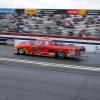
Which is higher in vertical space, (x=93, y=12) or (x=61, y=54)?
(x=93, y=12)

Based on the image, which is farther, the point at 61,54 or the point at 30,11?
the point at 30,11

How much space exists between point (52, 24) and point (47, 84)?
16.7 meters

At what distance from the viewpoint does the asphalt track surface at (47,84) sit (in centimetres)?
788

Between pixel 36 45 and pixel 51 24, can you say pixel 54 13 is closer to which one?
pixel 51 24

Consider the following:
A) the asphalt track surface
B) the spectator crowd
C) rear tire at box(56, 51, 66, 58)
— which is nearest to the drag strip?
the asphalt track surface

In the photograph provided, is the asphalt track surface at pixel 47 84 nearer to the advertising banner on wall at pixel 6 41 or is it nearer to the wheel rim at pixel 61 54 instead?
the wheel rim at pixel 61 54

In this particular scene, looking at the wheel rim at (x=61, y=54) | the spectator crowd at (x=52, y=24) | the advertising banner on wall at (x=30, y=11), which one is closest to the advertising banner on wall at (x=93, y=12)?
the spectator crowd at (x=52, y=24)

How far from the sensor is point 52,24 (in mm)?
25531

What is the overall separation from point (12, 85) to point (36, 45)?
28.3 feet

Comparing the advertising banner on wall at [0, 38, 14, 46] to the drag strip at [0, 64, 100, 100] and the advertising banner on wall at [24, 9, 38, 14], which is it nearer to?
the advertising banner on wall at [24, 9, 38, 14]

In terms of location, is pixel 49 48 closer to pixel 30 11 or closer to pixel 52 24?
pixel 52 24

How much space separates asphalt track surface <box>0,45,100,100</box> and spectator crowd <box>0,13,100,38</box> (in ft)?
37.7

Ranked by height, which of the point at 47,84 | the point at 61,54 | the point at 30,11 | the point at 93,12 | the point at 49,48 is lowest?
the point at 47,84

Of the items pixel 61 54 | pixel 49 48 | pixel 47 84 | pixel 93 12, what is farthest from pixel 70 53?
pixel 93 12
